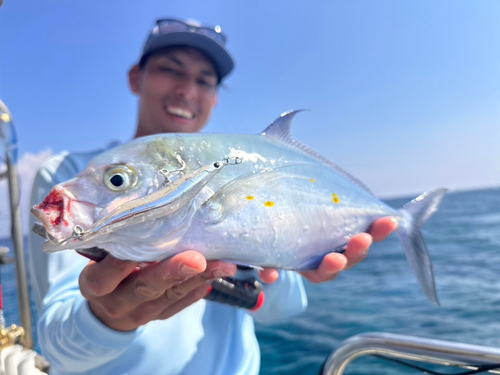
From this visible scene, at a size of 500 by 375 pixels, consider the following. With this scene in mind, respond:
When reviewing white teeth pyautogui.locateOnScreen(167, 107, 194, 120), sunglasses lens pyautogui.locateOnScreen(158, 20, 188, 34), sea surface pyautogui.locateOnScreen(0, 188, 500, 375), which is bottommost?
sea surface pyautogui.locateOnScreen(0, 188, 500, 375)

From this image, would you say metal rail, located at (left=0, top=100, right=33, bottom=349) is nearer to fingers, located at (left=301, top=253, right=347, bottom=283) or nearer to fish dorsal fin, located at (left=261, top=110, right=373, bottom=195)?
fish dorsal fin, located at (left=261, top=110, right=373, bottom=195)

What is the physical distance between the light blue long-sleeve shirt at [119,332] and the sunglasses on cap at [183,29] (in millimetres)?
1108

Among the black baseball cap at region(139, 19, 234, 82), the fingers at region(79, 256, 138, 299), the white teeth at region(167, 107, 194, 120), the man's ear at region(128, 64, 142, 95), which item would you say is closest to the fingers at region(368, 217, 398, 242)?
the fingers at region(79, 256, 138, 299)

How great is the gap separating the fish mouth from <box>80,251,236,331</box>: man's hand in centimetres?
20

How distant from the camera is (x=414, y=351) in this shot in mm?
1526

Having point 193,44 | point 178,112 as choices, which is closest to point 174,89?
point 178,112

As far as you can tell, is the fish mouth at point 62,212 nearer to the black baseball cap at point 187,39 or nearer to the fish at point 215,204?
the fish at point 215,204

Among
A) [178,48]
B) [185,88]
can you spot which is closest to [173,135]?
[185,88]

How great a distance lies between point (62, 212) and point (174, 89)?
1716 millimetres

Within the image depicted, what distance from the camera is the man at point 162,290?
1100mm

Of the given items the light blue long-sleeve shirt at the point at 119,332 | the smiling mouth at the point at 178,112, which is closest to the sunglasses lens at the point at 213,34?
the smiling mouth at the point at 178,112

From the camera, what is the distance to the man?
110cm

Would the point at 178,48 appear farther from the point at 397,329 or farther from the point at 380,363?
the point at 397,329

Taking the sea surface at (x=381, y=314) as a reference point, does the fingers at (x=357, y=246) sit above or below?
above
